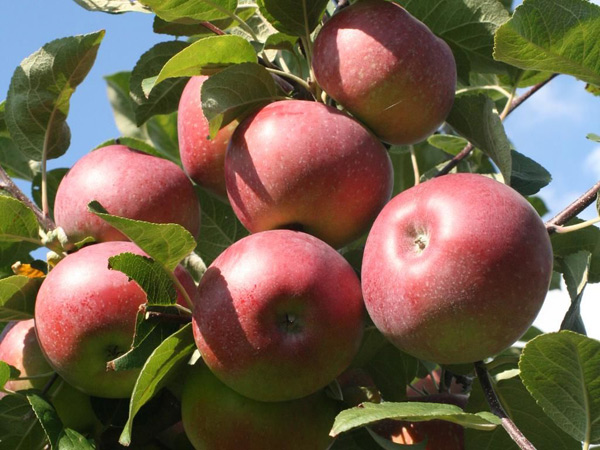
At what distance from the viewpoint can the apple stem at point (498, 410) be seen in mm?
1327

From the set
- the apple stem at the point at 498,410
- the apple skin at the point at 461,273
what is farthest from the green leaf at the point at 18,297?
the apple stem at the point at 498,410

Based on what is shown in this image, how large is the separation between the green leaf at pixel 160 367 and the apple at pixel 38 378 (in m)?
0.27

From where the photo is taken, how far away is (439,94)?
1.63 m

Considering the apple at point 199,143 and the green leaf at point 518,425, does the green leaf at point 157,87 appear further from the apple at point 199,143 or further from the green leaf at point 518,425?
the green leaf at point 518,425

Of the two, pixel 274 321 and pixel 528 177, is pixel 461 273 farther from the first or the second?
pixel 528 177

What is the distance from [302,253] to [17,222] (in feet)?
2.26

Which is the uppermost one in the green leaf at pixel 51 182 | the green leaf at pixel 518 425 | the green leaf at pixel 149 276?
the green leaf at pixel 149 276

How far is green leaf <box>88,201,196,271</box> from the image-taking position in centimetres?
139

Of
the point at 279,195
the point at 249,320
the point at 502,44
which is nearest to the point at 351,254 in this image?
Answer: the point at 279,195

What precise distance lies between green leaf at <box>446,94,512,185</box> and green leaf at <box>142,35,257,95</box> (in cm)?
43

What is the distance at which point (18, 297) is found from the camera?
1696 mm

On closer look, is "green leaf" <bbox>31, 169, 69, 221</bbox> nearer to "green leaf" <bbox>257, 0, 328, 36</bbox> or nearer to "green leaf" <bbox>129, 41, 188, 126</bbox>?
"green leaf" <bbox>129, 41, 188, 126</bbox>

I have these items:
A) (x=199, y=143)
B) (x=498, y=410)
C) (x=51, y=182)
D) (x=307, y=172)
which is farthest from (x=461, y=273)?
(x=51, y=182)

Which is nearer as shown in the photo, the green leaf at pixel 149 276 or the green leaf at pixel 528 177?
the green leaf at pixel 149 276
